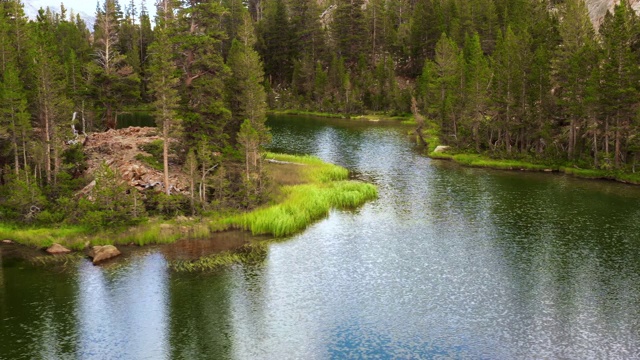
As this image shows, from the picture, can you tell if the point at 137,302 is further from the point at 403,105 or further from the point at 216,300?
the point at 403,105

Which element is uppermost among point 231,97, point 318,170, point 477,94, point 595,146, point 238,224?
point 477,94

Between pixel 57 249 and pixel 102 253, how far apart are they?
490 centimetres

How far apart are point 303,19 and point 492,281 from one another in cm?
15337

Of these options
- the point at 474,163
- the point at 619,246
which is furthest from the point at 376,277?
the point at 474,163

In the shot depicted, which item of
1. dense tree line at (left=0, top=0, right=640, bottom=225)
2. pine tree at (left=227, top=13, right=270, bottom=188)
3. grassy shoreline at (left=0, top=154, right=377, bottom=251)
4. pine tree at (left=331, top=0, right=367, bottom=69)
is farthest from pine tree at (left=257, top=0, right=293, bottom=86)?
grassy shoreline at (left=0, top=154, right=377, bottom=251)

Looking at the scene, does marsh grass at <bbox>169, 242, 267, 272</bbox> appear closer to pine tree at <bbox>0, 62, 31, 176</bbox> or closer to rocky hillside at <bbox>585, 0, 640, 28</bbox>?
pine tree at <bbox>0, 62, 31, 176</bbox>

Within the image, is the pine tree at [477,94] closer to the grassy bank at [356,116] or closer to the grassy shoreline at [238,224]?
the grassy shoreline at [238,224]

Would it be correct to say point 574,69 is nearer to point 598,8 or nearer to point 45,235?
point 598,8

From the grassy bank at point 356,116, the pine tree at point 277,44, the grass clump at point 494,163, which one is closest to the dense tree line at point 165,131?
the grass clump at point 494,163

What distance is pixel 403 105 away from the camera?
478 ft

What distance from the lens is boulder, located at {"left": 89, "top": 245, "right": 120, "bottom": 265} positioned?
139 feet

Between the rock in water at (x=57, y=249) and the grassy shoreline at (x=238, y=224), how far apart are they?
21.2 inches

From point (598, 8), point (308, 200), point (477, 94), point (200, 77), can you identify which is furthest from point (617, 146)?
point (598, 8)

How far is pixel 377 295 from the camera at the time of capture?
36531 millimetres
